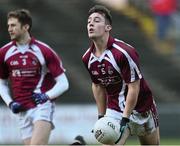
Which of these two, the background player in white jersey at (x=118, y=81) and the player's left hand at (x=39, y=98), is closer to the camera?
the background player in white jersey at (x=118, y=81)

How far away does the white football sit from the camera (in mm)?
9148

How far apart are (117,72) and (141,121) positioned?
2.30 ft

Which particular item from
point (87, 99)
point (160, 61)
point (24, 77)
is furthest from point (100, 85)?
point (160, 61)

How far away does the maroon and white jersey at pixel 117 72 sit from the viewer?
9.25 metres

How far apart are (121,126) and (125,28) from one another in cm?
1350

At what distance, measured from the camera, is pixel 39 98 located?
10555 mm

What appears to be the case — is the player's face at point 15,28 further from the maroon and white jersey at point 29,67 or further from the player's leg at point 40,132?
the player's leg at point 40,132

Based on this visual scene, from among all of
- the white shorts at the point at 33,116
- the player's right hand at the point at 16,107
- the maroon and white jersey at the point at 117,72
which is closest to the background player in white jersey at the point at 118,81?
the maroon and white jersey at the point at 117,72

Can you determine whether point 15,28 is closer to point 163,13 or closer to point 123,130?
point 123,130

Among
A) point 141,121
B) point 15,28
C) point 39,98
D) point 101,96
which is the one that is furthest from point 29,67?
point 141,121

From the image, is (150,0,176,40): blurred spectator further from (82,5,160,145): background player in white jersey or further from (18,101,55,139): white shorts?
(82,5,160,145): background player in white jersey

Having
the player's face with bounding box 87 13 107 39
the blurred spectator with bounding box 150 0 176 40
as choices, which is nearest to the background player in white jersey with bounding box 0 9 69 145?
the player's face with bounding box 87 13 107 39

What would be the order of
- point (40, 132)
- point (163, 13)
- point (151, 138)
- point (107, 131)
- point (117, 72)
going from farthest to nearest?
point (163, 13) → point (40, 132) → point (151, 138) → point (117, 72) → point (107, 131)

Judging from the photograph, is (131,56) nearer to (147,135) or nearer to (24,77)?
(147,135)
